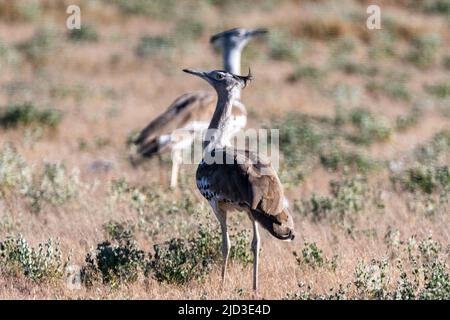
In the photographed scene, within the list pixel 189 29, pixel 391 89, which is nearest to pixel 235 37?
pixel 391 89

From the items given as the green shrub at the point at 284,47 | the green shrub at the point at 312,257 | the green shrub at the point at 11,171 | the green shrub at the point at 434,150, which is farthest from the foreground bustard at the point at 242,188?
the green shrub at the point at 284,47

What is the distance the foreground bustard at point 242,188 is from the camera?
4949 millimetres

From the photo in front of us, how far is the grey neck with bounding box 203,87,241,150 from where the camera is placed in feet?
18.7

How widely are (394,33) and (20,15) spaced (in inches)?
285

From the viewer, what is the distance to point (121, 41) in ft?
54.2

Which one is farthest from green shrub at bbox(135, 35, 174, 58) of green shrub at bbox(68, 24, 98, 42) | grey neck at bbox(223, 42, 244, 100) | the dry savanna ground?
grey neck at bbox(223, 42, 244, 100)

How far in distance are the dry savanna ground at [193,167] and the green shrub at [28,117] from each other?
0.03m

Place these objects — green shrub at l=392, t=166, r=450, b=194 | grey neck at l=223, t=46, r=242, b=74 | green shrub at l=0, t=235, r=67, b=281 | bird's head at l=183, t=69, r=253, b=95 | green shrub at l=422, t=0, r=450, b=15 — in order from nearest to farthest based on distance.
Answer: green shrub at l=0, t=235, r=67, b=281
bird's head at l=183, t=69, r=253, b=95
green shrub at l=392, t=166, r=450, b=194
grey neck at l=223, t=46, r=242, b=74
green shrub at l=422, t=0, r=450, b=15

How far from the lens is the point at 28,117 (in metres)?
10.5

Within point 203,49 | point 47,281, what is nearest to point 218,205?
point 47,281

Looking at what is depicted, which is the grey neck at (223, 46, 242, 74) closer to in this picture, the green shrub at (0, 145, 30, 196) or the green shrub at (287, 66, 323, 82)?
the green shrub at (0, 145, 30, 196)

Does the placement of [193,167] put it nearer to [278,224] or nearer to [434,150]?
[434,150]

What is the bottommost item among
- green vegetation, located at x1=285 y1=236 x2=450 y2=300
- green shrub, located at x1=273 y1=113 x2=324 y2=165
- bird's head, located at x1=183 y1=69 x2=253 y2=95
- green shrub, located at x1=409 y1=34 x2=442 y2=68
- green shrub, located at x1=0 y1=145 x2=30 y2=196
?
green vegetation, located at x1=285 y1=236 x2=450 y2=300

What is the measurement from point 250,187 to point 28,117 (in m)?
6.05
